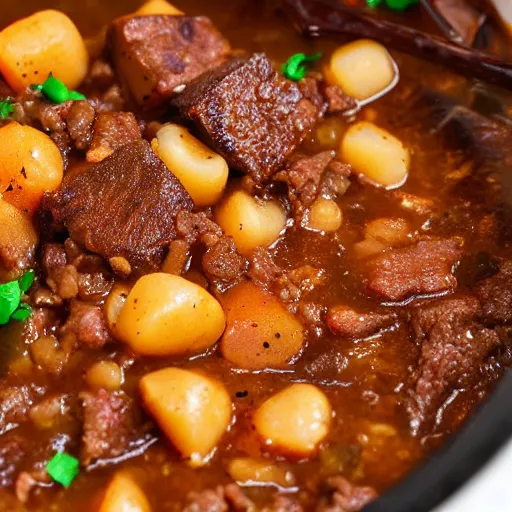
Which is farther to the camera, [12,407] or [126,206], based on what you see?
[126,206]

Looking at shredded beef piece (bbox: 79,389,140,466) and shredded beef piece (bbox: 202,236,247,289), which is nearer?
shredded beef piece (bbox: 79,389,140,466)

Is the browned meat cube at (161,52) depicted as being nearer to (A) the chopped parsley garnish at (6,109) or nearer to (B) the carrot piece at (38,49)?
(B) the carrot piece at (38,49)

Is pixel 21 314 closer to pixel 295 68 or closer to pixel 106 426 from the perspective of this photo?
pixel 106 426

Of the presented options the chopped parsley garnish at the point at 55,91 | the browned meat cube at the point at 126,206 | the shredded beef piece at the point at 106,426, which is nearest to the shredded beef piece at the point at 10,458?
the shredded beef piece at the point at 106,426

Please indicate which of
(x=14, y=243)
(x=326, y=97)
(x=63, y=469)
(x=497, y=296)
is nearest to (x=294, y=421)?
(x=63, y=469)

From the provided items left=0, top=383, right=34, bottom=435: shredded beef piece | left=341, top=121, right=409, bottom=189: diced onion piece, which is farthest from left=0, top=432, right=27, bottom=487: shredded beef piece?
left=341, top=121, right=409, bottom=189: diced onion piece

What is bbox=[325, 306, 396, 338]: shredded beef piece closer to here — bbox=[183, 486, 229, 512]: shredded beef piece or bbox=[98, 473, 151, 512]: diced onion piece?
bbox=[183, 486, 229, 512]: shredded beef piece
